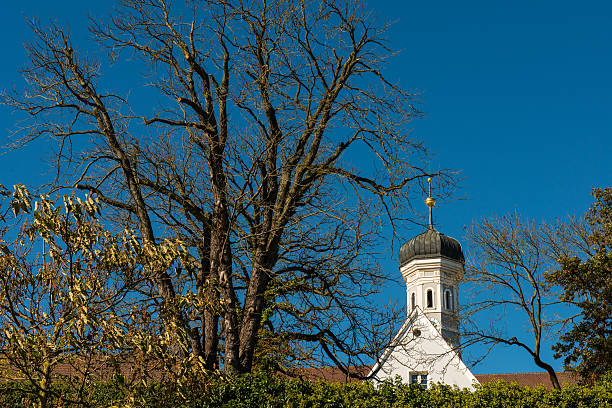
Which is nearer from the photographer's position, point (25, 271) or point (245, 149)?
point (25, 271)

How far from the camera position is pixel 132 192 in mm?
11906

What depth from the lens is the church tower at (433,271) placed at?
4566 centimetres

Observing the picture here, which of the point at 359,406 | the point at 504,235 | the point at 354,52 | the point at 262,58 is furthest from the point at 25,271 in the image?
the point at 504,235

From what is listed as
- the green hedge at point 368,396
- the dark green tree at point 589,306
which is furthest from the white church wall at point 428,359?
the green hedge at point 368,396

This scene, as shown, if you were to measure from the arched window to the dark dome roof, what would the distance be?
2.49m

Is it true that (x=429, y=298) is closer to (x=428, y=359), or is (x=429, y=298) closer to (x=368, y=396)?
(x=428, y=359)

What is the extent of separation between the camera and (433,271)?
46750 millimetres

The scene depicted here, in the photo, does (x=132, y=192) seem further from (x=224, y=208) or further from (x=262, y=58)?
(x=262, y=58)

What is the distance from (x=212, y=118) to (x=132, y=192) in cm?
215

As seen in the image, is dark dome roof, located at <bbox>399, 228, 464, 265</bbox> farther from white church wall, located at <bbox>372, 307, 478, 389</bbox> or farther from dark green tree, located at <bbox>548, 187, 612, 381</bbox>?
dark green tree, located at <bbox>548, 187, 612, 381</bbox>

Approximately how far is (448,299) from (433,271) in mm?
2159

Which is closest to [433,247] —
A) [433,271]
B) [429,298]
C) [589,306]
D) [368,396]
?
[433,271]

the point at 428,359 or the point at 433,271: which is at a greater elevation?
the point at 433,271

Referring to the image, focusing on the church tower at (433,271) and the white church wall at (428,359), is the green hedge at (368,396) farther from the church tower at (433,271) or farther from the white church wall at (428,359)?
the church tower at (433,271)
